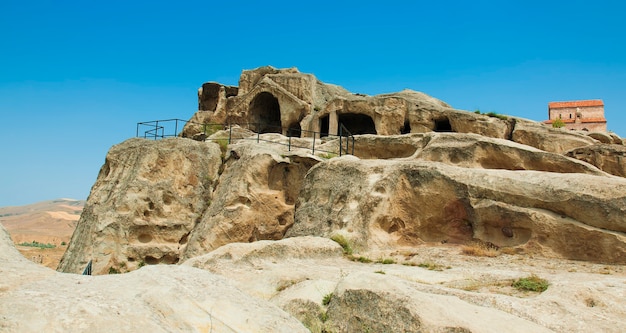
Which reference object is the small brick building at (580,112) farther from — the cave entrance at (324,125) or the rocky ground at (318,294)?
the rocky ground at (318,294)

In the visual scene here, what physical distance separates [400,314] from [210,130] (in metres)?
23.0

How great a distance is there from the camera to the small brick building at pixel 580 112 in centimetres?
4644

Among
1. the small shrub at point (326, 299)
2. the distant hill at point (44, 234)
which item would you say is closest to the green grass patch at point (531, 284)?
the small shrub at point (326, 299)

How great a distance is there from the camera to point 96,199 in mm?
19797

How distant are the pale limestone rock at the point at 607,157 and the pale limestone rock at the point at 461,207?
7.73 meters

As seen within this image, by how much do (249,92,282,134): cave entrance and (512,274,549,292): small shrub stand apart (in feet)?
75.4

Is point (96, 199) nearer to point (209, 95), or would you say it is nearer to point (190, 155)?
point (190, 155)

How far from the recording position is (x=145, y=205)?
18.6m

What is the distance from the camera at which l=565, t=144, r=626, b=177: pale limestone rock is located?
18.8 meters

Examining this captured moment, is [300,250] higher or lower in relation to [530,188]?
lower

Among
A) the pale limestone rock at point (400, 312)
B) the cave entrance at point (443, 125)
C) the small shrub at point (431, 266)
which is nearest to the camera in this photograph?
the pale limestone rock at point (400, 312)

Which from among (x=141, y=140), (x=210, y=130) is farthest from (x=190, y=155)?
(x=210, y=130)

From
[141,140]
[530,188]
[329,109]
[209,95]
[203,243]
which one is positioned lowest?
[203,243]

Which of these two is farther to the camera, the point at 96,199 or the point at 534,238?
the point at 96,199
